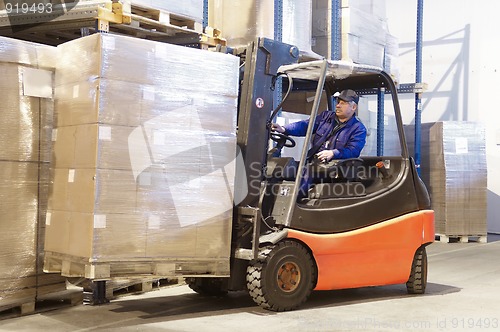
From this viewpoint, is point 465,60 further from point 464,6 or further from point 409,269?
point 409,269

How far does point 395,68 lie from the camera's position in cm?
1006

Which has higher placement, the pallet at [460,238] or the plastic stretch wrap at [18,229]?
the plastic stretch wrap at [18,229]

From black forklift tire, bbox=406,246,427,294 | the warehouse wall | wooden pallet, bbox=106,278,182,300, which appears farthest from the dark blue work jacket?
the warehouse wall

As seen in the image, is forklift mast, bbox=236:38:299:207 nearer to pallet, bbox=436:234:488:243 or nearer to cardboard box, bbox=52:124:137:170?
cardboard box, bbox=52:124:137:170

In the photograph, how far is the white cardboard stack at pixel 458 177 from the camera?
428 inches

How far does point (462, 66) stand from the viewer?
1287 cm

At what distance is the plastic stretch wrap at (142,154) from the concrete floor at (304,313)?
1.40ft

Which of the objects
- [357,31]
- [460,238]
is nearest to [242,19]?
[357,31]

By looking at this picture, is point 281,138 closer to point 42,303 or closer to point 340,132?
point 340,132

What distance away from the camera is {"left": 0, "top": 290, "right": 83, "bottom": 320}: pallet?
5.04 m

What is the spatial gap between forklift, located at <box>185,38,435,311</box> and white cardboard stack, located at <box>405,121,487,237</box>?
16.2ft

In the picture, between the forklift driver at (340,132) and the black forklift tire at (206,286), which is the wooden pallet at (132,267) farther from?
the forklift driver at (340,132)

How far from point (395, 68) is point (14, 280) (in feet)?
21.6

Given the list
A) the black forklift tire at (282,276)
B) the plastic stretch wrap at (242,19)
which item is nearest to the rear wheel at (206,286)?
the black forklift tire at (282,276)
